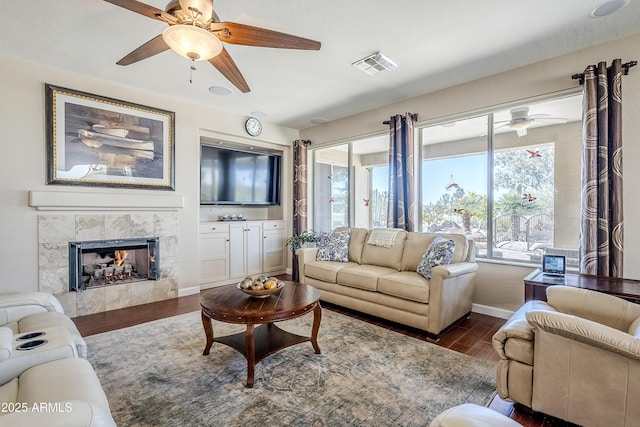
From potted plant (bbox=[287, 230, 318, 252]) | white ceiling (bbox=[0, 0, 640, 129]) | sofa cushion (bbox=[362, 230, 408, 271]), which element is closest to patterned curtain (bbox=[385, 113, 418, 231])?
sofa cushion (bbox=[362, 230, 408, 271])

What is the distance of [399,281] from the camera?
9.89 feet

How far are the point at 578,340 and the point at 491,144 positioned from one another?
103 inches

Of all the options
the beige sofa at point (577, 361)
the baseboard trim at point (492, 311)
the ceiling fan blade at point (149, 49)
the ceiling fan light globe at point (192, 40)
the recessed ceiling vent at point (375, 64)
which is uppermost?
the recessed ceiling vent at point (375, 64)

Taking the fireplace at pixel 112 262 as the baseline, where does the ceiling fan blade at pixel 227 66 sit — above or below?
above

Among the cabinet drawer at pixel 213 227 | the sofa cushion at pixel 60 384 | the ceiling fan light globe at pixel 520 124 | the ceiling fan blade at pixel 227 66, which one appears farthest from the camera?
the cabinet drawer at pixel 213 227

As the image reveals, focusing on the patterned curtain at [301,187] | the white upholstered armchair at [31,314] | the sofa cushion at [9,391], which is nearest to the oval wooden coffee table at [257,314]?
the white upholstered armchair at [31,314]

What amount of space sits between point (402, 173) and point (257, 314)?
2.86 m

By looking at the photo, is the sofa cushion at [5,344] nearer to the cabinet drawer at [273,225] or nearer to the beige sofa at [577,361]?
the beige sofa at [577,361]

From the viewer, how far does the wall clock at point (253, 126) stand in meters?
5.00

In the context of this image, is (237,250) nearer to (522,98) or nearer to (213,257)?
(213,257)

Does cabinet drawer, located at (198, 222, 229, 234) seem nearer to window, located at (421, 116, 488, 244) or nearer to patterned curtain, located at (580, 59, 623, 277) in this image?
window, located at (421, 116, 488, 244)

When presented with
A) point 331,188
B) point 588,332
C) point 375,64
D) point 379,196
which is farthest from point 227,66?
point 331,188

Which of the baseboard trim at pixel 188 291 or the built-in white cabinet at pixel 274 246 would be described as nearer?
the baseboard trim at pixel 188 291

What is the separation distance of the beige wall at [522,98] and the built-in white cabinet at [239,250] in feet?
8.13
